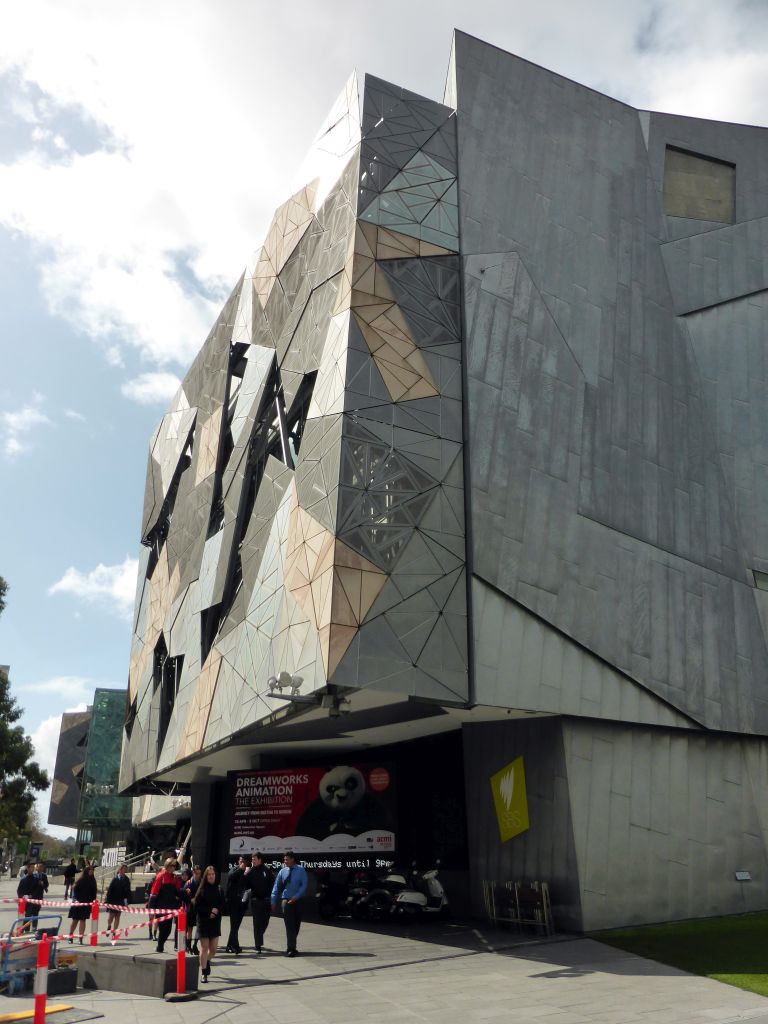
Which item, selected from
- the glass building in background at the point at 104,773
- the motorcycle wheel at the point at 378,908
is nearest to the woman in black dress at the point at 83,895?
the motorcycle wheel at the point at 378,908

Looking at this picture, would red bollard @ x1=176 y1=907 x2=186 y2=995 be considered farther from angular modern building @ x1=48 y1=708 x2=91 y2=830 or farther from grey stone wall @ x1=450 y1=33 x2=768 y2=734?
angular modern building @ x1=48 y1=708 x2=91 y2=830

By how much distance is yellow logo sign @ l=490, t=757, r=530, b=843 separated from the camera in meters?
19.2

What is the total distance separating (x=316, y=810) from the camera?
→ 79.3ft

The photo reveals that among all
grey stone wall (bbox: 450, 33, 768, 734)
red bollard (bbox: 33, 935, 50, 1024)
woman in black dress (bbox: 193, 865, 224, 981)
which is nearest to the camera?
red bollard (bbox: 33, 935, 50, 1024)

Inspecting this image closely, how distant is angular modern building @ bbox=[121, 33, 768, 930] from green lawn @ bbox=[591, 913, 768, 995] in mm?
666

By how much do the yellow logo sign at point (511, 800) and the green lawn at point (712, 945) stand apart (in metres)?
2.86

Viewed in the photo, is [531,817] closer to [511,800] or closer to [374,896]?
[511,800]

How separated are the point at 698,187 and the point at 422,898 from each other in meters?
22.1

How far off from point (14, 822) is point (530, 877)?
31990mm

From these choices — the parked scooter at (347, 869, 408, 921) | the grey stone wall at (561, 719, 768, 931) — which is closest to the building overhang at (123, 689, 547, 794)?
the grey stone wall at (561, 719, 768, 931)

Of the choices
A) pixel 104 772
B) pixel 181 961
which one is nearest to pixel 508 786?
pixel 181 961

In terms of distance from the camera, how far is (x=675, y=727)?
2003 centimetres

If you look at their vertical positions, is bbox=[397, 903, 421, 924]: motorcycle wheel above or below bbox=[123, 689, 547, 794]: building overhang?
below

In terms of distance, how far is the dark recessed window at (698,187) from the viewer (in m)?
25.8
